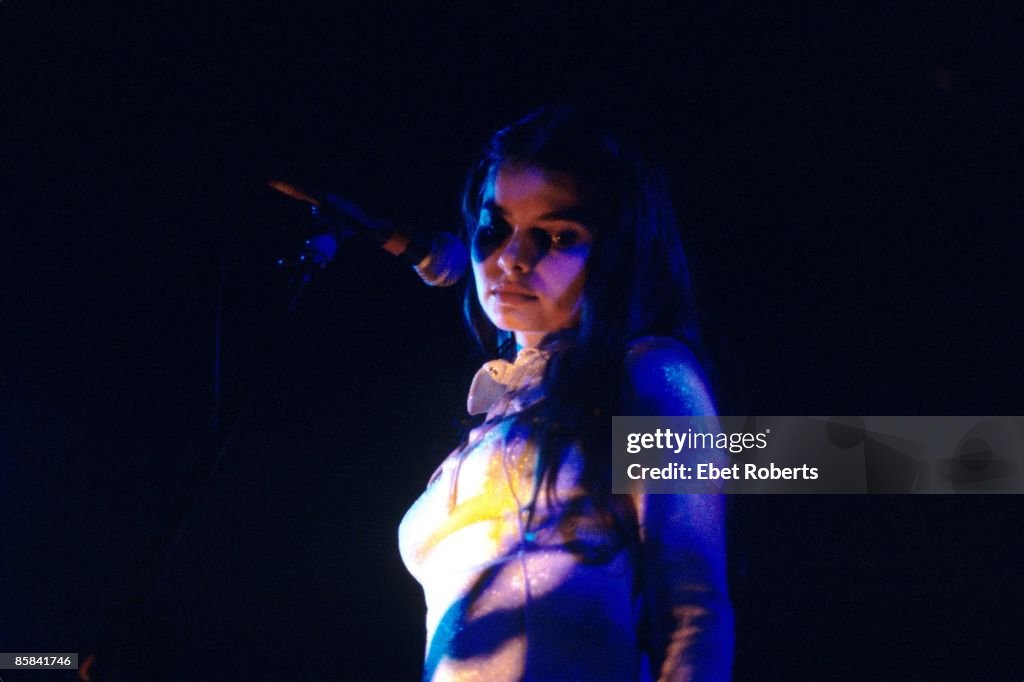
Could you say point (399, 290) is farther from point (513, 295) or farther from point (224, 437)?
point (224, 437)

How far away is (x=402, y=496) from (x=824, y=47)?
132cm

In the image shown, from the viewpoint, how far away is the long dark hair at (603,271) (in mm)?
1444

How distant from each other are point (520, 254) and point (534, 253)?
0.02 m

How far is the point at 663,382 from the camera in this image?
1.39 m

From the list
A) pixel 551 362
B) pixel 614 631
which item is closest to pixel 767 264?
pixel 551 362

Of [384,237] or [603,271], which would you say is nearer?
[384,237]

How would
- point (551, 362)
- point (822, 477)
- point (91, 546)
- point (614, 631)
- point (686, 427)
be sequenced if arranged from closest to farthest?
point (614, 631)
point (686, 427)
point (551, 362)
point (822, 477)
point (91, 546)

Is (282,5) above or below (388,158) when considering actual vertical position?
above

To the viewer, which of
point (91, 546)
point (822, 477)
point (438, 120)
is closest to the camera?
point (822, 477)

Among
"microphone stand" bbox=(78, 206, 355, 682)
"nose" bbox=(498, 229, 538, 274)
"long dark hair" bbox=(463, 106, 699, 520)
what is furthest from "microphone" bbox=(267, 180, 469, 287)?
"long dark hair" bbox=(463, 106, 699, 520)

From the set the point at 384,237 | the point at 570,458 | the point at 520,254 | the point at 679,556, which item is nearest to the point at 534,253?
the point at 520,254

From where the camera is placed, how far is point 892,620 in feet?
5.37

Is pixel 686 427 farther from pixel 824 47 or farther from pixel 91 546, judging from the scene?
pixel 91 546

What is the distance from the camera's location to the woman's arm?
4.01ft
